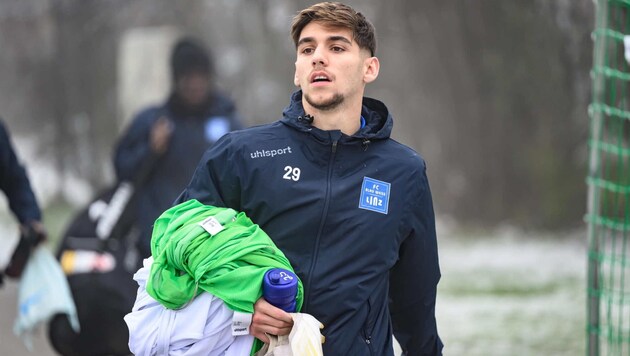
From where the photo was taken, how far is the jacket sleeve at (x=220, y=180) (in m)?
3.21

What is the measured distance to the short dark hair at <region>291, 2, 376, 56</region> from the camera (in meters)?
3.28

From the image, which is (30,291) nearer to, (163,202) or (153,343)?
(163,202)

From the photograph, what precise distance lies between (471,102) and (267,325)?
5.03m

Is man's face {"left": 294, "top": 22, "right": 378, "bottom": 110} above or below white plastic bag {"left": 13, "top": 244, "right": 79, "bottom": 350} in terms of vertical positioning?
above

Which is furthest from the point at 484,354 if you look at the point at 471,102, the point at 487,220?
the point at 471,102

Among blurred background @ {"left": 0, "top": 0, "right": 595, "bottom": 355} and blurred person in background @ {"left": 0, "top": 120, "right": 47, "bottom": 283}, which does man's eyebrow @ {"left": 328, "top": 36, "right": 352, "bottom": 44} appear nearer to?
blurred person in background @ {"left": 0, "top": 120, "right": 47, "bottom": 283}

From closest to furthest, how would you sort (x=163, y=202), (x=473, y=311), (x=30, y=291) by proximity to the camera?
1. (x=30, y=291)
2. (x=163, y=202)
3. (x=473, y=311)

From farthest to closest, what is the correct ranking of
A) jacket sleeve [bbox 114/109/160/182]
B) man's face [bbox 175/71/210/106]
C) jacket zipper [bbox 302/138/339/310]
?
man's face [bbox 175/71/210/106] < jacket sleeve [bbox 114/109/160/182] < jacket zipper [bbox 302/138/339/310]

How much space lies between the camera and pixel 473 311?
A: 732 cm

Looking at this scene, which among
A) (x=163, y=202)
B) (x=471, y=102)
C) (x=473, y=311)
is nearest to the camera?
(x=163, y=202)

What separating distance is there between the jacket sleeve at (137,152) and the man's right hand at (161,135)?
0.14ft

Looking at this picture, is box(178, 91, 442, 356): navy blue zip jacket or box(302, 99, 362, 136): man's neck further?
box(302, 99, 362, 136): man's neck

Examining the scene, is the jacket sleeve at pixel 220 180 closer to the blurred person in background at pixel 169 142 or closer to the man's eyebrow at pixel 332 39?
the man's eyebrow at pixel 332 39

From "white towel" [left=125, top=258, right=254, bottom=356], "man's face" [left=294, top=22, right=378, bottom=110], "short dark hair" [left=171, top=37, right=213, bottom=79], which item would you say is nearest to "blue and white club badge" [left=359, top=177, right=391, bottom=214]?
"man's face" [left=294, top=22, right=378, bottom=110]
